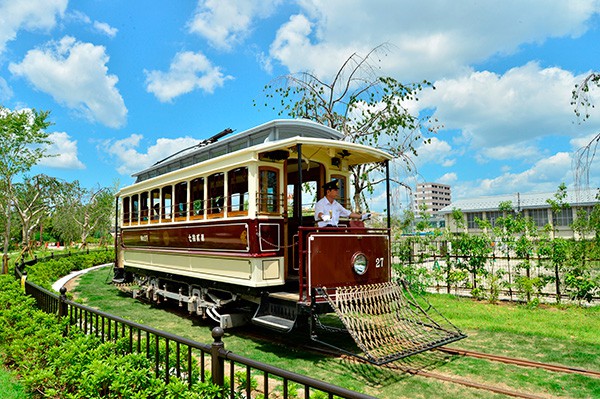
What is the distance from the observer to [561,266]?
995 cm

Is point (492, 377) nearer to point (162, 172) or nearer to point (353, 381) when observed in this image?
point (353, 381)

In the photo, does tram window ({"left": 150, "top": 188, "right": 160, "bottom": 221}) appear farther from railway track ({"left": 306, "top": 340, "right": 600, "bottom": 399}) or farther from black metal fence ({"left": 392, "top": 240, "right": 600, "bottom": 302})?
black metal fence ({"left": 392, "top": 240, "right": 600, "bottom": 302})

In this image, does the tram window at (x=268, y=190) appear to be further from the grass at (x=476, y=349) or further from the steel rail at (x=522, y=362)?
the steel rail at (x=522, y=362)

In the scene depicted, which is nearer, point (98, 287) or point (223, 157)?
point (223, 157)

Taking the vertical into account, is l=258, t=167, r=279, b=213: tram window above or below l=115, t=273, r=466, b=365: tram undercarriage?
above

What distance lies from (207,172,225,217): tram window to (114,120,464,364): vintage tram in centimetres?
2

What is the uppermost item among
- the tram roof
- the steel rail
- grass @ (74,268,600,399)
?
the tram roof

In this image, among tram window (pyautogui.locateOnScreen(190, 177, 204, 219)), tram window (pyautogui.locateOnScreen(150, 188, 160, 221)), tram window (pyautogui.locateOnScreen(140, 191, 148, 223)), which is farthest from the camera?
tram window (pyautogui.locateOnScreen(140, 191, 148, 223))

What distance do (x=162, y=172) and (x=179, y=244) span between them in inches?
95.3

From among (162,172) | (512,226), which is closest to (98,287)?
(162,172)

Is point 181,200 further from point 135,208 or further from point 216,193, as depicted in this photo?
point 135,208

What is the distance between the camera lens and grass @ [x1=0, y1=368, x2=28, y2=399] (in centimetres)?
462

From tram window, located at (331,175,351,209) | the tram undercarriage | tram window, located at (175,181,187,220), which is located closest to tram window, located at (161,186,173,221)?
tram window, located at (175,181,187,220)

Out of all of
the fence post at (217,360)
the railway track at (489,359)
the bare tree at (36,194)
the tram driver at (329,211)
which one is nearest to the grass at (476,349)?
the railway track at (489,359)
